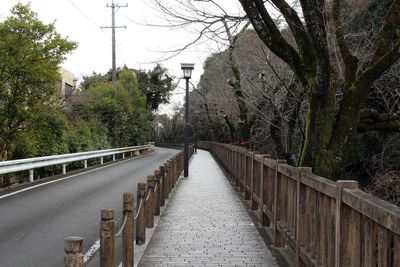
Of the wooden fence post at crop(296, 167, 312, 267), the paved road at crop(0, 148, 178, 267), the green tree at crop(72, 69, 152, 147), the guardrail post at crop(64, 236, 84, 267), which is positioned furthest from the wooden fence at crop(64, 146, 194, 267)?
the green tree at crop(72, 69, 152, 147)

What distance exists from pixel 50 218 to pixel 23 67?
26.3ft

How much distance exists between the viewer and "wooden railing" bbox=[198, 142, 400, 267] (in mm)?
2549

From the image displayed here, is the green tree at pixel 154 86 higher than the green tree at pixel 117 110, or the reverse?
the green tree at pixel 154 86

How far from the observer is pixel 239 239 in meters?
6.67

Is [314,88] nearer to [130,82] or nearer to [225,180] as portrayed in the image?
[225,180]

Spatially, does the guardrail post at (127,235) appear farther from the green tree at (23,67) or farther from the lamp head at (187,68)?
the lamp head at (187,68)

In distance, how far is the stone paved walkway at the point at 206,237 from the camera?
218 inches

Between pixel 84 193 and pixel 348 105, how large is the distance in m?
8.05

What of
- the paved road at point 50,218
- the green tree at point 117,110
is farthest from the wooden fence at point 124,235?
the green tree at point 117,110

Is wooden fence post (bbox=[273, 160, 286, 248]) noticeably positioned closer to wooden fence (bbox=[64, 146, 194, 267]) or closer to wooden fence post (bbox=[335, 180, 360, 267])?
wooden fence (bbox=[64, 146, 194, 267])

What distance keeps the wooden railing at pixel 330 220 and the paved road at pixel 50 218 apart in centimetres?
322

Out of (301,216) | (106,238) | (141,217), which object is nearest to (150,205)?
(141,217)

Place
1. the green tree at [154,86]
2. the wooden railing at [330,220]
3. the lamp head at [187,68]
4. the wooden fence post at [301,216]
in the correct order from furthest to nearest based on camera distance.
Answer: the green tree at [154,86] → the lamp head at [187,68] → the wooden fence post at [301,216] → the wooden railing at [330,220]

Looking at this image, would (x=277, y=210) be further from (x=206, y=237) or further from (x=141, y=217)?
(x=141, y=217)
